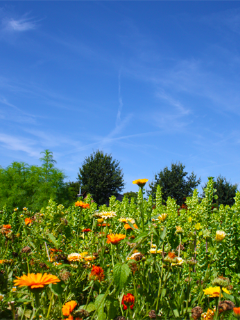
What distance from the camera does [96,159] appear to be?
28641 mm

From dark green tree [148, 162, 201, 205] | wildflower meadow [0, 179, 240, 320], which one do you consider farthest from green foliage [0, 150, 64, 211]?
dark green tree [148, 162, 201, 205]

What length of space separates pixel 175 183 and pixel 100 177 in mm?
8035

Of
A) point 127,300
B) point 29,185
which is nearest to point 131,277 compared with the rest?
point 127,300

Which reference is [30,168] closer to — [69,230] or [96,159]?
[69,230]

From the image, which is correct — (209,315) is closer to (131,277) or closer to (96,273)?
(131,277)

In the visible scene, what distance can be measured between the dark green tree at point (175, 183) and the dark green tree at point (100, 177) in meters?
4.11

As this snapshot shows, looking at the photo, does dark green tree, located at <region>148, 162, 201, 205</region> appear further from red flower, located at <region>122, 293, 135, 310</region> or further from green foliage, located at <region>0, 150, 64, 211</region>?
red flower, located at <region>122, 293, 135, 310</region>

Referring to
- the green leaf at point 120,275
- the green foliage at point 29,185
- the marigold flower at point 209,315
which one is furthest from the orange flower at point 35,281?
the green foliage at point 29,185

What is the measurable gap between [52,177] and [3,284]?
32.4 ft

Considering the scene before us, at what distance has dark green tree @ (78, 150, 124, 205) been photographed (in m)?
27.1

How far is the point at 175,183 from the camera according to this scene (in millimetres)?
25375

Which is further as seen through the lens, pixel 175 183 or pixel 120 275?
pixel 175 183

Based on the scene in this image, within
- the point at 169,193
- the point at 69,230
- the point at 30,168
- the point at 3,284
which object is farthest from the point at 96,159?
the point at 3,284

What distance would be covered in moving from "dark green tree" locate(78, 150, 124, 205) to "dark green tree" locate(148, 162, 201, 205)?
4.11 metres
